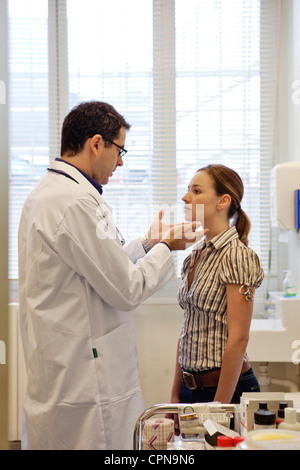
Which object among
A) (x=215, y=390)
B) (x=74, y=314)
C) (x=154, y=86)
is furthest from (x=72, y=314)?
(x=154, y=86)

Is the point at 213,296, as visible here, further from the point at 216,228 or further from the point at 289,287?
the point at 289,287

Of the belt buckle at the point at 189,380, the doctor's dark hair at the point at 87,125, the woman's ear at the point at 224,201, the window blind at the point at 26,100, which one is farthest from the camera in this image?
the window blind at the point at 26,100

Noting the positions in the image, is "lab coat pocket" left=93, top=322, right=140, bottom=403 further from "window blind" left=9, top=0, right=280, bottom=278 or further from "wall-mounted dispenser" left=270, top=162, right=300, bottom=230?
"window blind" left=9, top=0, right=280, bottom=278

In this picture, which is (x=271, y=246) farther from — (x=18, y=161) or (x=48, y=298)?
(x=48, y=298)

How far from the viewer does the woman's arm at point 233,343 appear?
1671mm

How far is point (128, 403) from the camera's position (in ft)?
5.29

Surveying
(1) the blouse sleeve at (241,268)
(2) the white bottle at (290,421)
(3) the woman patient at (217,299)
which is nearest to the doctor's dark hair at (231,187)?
(3) the woman patient at (217,299)

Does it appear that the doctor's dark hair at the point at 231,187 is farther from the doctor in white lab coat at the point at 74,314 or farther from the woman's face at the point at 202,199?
the doctor in white lab coat at the point at 74,314

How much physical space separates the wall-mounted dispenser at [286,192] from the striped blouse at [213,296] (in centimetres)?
106

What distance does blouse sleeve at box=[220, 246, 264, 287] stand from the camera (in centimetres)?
169

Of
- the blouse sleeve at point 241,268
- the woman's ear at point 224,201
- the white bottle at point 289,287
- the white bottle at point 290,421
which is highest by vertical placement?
the woman's ear at point 224,201

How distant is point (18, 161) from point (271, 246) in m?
1.64

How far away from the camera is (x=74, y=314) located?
152cm

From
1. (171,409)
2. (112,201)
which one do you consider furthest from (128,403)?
(112,201)
